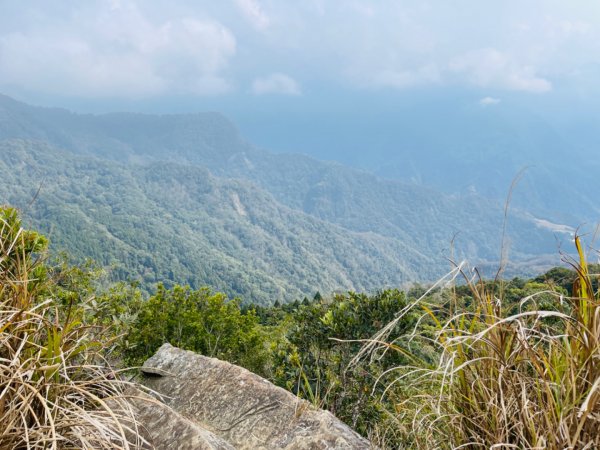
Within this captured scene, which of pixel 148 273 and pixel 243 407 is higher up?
pixel 243 407

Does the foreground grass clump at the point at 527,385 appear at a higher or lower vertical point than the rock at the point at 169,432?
higher

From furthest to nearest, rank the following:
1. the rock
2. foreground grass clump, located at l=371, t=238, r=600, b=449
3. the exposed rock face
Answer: the exposed rock face
the rock
foreground grass clump, located at l=371, t=238, r=600, b=449

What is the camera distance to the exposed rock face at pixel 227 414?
2.62 m

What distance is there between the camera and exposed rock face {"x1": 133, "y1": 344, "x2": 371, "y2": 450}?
262cm

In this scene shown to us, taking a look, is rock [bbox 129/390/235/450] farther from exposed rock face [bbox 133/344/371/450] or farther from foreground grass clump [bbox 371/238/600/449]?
foreground grass clump [bbox 371/238/600/449]

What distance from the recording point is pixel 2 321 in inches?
68.3

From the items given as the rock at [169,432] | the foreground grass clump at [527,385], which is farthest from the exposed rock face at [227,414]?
the foreground grass clump at [527,385]

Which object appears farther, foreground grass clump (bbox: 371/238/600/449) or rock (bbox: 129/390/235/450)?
rock (bbox: 129/390/235/450)

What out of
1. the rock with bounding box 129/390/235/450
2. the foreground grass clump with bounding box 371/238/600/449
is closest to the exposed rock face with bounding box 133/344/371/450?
the rock with bounding box 129/390/235/450

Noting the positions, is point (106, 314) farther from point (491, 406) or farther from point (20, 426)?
point (491, 406)

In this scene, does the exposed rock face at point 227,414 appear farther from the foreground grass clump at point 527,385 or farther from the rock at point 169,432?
the foreground grass clump at point 527,385

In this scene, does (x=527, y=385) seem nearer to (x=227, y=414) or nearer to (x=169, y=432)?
(x=169, y=432)

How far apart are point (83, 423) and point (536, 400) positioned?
166cm

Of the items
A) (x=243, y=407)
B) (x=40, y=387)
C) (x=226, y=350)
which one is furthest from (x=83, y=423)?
(x=226, y=350)
